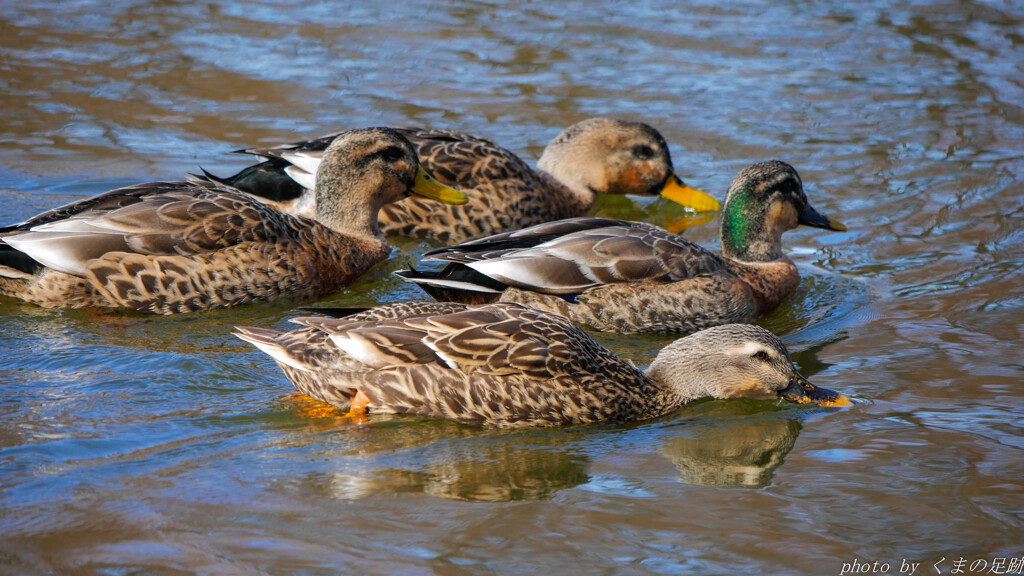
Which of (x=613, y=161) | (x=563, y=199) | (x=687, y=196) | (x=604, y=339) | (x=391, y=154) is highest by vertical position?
(x=391, y=154)

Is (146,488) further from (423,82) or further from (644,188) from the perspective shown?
(423,82)

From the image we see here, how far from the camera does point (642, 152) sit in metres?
10.5

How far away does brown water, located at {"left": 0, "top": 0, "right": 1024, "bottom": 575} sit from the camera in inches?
194

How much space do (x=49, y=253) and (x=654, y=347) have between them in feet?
12.6

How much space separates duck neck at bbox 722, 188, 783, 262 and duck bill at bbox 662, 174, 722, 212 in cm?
168

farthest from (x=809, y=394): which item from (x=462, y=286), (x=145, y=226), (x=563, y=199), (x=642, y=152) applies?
(x=642, y=152)

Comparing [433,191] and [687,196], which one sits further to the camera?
[687,196]

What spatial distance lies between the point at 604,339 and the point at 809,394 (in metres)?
1.66

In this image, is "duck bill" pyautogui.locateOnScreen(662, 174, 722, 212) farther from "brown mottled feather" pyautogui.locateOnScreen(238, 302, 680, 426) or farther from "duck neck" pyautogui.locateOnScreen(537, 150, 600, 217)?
"brown mottled feather" pyautogui.locateOnScreen(238, 302, 680, 426)

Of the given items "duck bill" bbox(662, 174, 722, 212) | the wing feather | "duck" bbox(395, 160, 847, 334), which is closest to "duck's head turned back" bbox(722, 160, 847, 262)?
"duck" bbox(395, 160, 847, 334)

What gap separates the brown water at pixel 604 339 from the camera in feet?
16.2

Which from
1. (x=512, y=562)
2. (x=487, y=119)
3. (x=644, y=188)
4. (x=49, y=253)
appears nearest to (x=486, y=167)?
(x=644, y=188)

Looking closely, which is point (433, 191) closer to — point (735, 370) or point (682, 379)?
point (682, 379)

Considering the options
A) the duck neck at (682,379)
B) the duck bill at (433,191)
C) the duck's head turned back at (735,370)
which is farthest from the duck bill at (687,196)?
the duck neck at (682,379)
